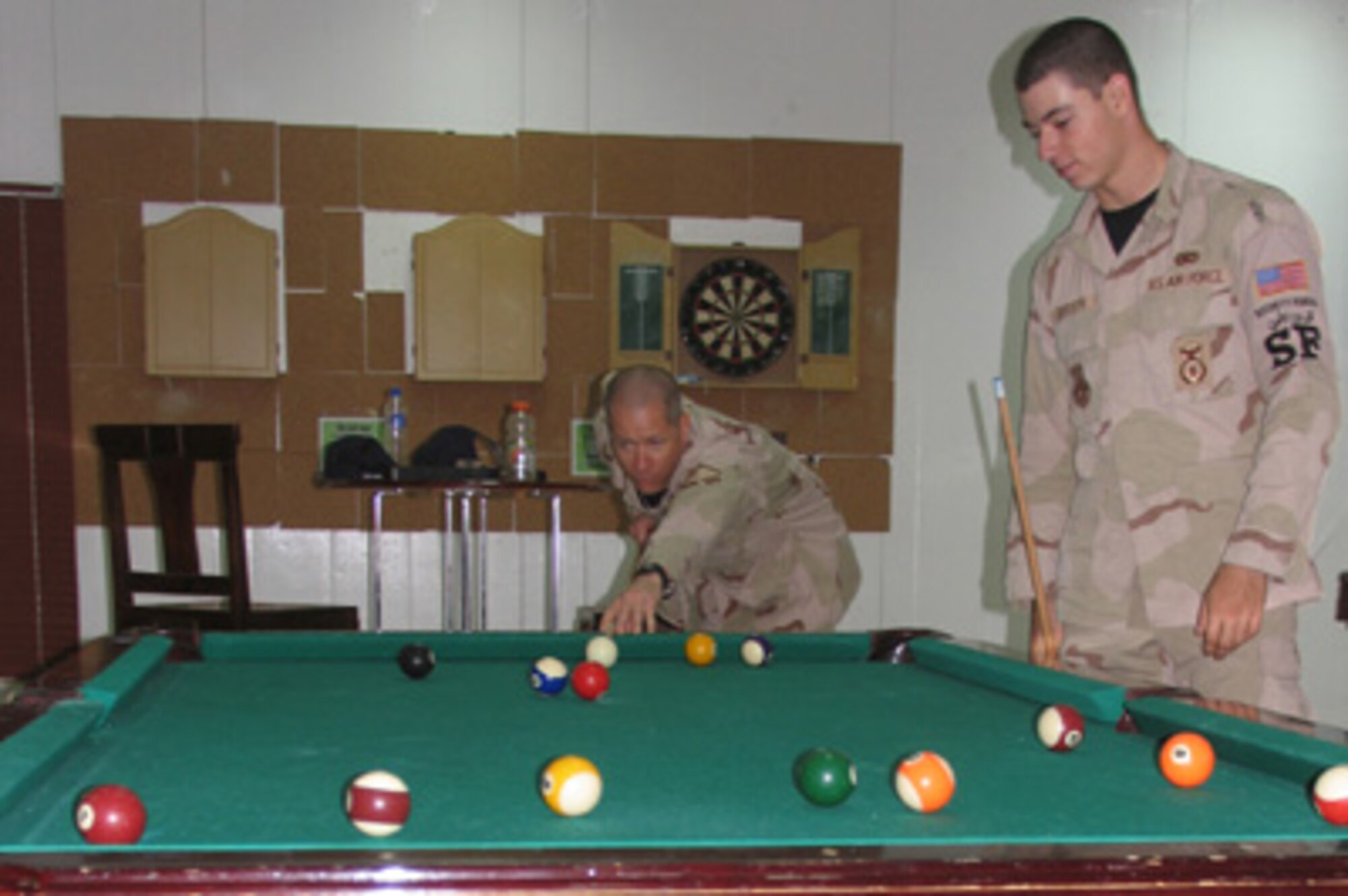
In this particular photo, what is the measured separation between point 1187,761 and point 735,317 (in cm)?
348

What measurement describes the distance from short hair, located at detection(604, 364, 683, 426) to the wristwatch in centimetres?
44

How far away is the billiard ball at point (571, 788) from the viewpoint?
1043 mm

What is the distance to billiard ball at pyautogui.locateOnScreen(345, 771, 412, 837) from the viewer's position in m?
0.97

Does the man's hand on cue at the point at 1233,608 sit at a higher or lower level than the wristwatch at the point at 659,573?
higher

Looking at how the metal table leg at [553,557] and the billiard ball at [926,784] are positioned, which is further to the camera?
the metal table leg at [553,557]

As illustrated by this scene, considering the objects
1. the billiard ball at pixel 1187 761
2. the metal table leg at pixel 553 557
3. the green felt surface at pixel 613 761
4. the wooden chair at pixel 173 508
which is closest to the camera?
the green felt surface at pixel 613 761

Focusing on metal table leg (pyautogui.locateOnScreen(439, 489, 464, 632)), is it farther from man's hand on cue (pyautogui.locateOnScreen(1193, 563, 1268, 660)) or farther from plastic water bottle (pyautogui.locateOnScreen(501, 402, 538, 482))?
man's hand on cue (pyautogui.locateOnScreen(1193, 563, 1268, 660))

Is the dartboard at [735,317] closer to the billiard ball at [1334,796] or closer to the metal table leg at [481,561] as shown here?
the metal table leg at [481,561]

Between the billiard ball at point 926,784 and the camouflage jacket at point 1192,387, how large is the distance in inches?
34.4

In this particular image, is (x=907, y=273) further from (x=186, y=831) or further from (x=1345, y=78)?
(x=186, y=831)

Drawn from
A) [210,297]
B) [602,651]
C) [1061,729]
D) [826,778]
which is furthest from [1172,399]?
[210,297]

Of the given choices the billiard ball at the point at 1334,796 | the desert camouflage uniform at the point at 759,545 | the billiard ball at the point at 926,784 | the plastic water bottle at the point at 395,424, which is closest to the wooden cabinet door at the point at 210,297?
the plastic water bottle at the point at 395,424

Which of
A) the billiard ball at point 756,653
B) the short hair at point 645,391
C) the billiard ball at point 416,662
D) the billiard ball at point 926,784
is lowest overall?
the billiard ball at point 756,653

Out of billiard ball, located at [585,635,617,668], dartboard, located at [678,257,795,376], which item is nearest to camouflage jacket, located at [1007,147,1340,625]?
billiard ball, located at [585,635,617,668]
